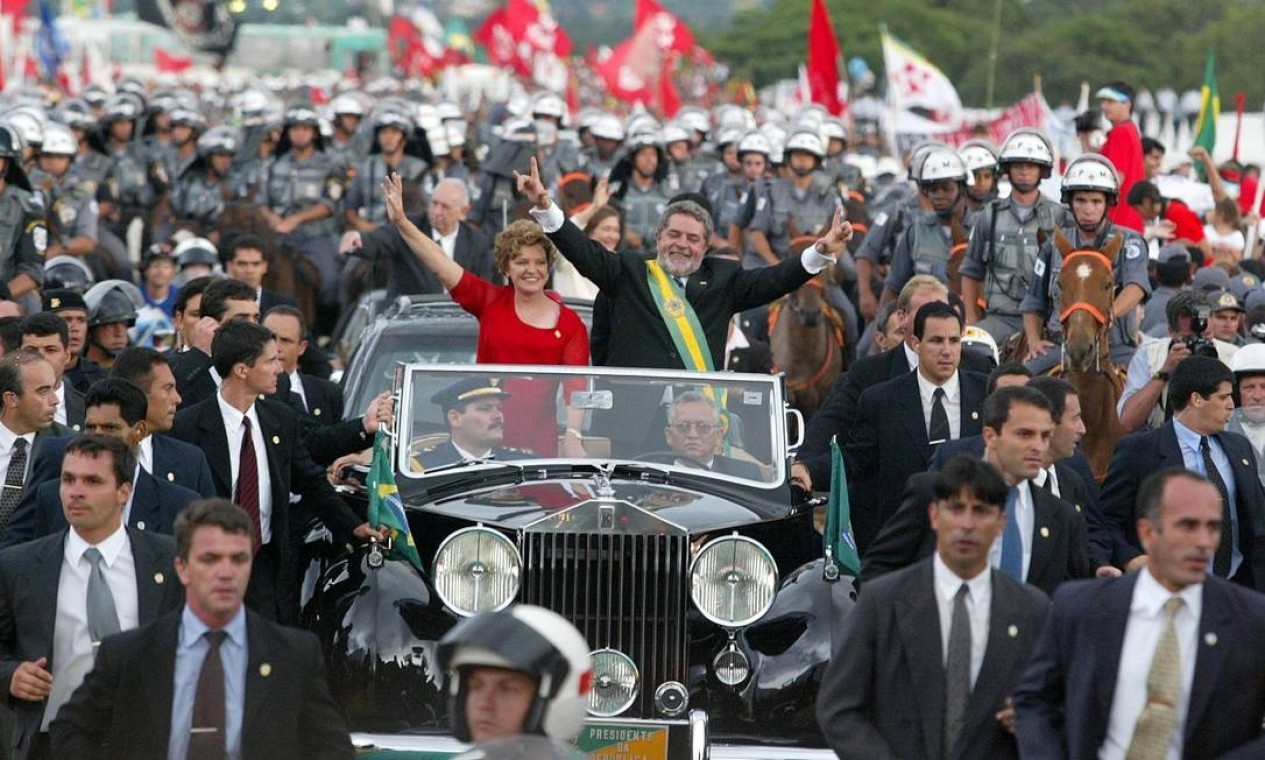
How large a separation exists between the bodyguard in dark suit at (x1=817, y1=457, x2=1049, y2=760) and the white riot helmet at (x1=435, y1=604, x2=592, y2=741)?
1.82 meters

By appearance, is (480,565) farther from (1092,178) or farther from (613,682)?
(1092,178)

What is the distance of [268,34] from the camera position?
16662cm

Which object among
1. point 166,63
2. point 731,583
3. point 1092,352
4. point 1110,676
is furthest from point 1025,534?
point 166,63

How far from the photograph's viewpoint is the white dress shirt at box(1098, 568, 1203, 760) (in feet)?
22.8

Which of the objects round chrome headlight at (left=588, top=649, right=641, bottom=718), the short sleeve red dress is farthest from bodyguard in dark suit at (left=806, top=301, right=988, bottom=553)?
round chrome headlight at (left=588, top=649, right=641, bottom=718)

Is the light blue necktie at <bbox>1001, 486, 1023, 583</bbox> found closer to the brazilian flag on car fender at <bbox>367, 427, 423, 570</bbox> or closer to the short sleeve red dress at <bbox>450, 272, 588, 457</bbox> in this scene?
the brazilian flag on car fender at <bbox>367, 427, 423, 570</bbox>

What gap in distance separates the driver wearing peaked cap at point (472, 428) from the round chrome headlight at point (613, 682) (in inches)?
47.5

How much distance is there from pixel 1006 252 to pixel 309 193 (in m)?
9.43

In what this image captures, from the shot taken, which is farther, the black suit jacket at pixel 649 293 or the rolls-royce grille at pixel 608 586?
the black suit jacket at pixel 649 293

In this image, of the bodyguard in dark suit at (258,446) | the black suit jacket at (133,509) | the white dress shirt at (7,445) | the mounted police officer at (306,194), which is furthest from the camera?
the mounted police officer at (306,194)

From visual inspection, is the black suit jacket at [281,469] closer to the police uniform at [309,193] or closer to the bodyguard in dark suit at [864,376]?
the bodyguard in dark suit at [864,376]

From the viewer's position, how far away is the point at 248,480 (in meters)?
10.6

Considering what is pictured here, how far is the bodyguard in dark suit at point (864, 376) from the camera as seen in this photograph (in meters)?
11.8

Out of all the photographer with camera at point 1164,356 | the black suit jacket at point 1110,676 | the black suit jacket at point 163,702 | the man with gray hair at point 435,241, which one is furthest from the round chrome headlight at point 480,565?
the man with gray hair at point 435,241
